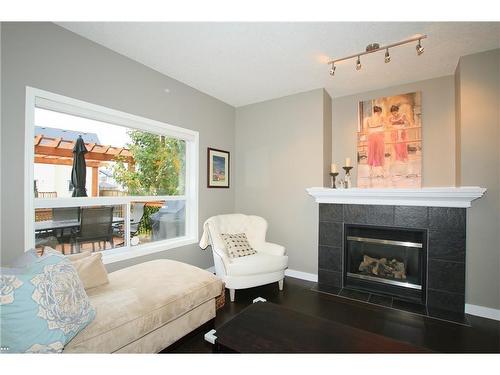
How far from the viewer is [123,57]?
249 cm

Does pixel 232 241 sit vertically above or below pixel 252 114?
below

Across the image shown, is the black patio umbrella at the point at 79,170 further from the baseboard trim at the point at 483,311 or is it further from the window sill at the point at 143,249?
the baseboard trim at the point at 483,311

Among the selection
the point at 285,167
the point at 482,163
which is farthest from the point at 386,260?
the point at 285,167

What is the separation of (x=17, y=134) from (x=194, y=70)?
5.99 feet

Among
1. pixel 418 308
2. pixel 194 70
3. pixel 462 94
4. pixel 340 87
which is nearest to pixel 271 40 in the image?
pixel 194 70

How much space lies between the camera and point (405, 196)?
2.70 meters

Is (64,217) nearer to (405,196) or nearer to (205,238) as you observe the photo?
(205,238)

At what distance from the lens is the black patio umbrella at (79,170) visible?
89.6 inches

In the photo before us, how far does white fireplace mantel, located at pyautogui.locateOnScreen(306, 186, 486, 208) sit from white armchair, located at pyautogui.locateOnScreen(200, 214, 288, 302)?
3.17 feet

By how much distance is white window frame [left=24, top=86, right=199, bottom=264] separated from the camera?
1.86 m

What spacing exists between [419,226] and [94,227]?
3.65 meters

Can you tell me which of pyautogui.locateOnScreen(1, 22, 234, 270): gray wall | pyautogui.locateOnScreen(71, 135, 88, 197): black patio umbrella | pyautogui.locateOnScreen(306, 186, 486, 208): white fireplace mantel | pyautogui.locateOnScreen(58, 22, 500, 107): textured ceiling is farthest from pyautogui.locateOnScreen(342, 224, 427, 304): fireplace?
pyautogui.locateOnScreen(71, 135, 88, 197): black patio umbrella

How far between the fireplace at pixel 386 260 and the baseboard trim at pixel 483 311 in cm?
38

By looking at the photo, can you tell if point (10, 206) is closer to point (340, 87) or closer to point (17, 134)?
point (17, 134)
